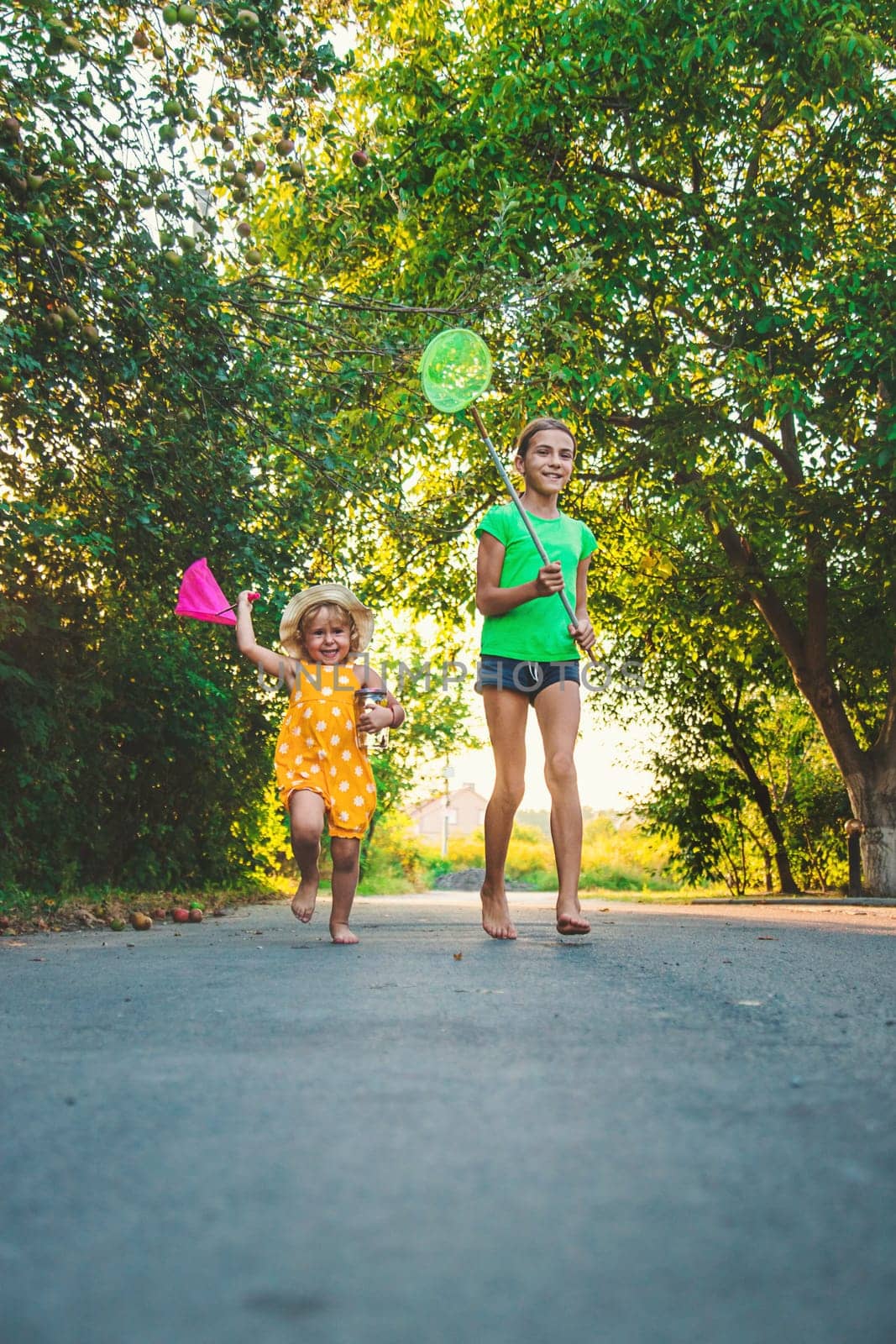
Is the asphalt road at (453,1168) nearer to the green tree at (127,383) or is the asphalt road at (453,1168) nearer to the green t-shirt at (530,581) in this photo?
the green t-shirt at (530,581)

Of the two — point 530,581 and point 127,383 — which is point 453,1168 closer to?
point 530,581

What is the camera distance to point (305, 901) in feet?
18.5

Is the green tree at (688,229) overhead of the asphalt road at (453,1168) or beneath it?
overhead

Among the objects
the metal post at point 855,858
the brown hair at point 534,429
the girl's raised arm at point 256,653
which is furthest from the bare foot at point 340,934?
the metal post at point 855,858

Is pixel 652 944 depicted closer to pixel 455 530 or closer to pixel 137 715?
pixel 137 715

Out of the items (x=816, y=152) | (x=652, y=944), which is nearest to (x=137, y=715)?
(x=652, y=944)

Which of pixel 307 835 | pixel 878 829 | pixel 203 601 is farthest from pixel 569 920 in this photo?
pixel 878 829

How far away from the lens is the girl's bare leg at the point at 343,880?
551 cm

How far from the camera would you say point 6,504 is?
21.4ft

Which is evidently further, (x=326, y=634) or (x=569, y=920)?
(x=326, y=634)

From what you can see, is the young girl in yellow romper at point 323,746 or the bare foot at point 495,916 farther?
the young girl in yellow romper at point 323,746

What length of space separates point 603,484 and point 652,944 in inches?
416

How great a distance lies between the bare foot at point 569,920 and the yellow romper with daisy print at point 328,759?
100 cm

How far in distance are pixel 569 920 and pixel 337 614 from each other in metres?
1.91
